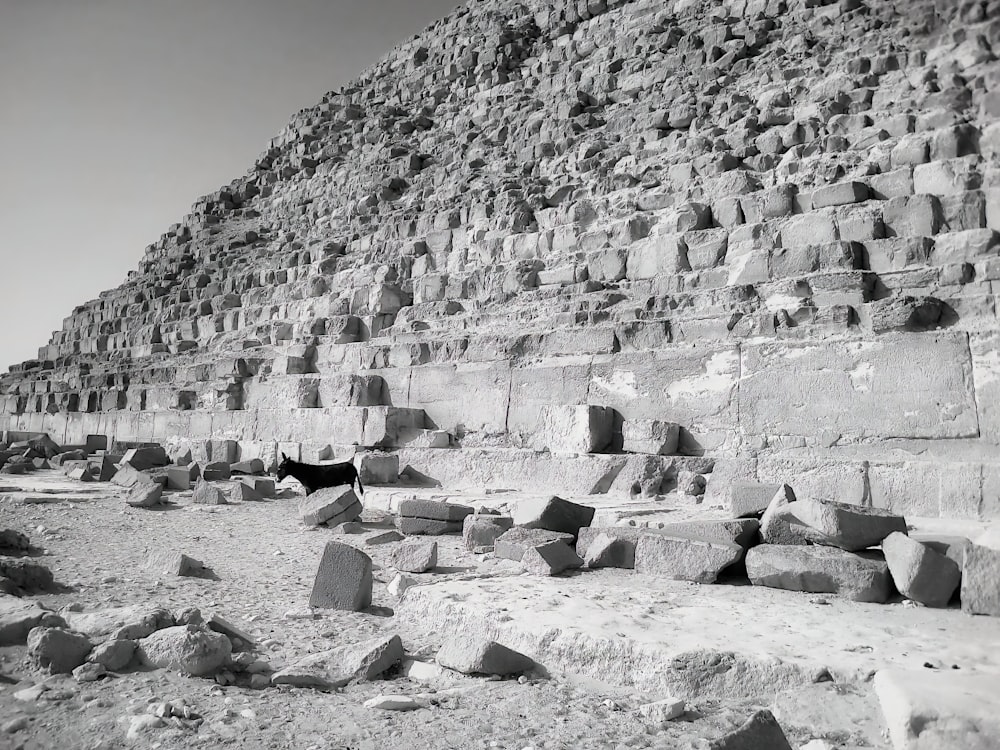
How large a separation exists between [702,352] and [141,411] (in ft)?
36.8

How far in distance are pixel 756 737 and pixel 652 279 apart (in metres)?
6.51

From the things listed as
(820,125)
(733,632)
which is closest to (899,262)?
(820,125)

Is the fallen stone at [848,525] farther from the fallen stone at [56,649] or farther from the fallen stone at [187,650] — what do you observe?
the fallen stone at [56,649]

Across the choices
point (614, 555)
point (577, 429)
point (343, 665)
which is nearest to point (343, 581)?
point (343, 665)

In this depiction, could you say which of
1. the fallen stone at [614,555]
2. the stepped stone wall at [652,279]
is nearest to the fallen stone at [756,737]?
the fallen stone at [614,555]

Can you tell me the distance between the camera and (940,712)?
6.47 ft

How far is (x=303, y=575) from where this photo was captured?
4496 millimetres

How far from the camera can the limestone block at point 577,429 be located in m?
7.08

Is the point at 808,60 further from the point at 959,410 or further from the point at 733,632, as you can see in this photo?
the point at 733,632

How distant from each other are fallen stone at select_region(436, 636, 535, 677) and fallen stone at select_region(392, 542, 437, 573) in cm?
165

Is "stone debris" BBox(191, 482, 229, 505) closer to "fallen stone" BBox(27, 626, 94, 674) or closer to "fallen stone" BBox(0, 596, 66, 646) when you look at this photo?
"fallen stone" BBox(0, 596, 66, 646)

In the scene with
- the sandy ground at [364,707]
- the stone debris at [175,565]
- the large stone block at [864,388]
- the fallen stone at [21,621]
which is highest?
the large stone block at [864,388]

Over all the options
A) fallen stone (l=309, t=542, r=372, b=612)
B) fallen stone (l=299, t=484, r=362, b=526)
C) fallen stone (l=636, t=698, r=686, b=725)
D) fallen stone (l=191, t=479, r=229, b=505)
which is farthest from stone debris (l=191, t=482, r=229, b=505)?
fallen stone (l=636, t=698, r=686, b=725)

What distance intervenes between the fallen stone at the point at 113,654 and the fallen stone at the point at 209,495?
5.40 metres
